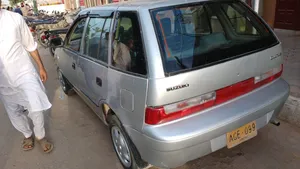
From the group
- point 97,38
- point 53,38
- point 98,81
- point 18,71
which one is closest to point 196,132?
point 98,81

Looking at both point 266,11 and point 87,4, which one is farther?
point 87,4

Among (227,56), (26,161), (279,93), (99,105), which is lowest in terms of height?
(26,161)

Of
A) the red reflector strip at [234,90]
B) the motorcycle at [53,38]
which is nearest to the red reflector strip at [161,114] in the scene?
the red reflector strip at [234,90]

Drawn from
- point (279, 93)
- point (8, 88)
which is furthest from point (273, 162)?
point (8, 88)

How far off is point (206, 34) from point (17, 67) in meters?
1.95

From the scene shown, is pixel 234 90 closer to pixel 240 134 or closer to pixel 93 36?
pixel 240 134

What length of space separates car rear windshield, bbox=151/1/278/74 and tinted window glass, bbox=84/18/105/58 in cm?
94

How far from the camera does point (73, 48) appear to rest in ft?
11.5

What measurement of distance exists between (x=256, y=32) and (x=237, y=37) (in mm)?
222

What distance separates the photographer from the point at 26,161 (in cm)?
286

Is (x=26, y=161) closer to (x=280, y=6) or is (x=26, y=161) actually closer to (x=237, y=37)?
(x=237, y=37)

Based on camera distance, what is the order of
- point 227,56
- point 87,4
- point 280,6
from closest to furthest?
point 227,56
point 280,6
point 87,4

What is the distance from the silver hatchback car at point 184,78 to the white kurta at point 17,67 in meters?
0.73

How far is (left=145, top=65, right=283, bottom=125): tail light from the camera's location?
1.81 meters
